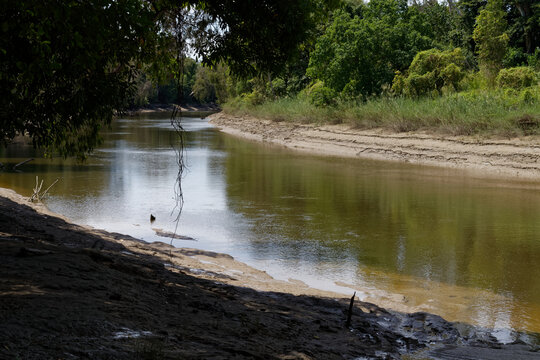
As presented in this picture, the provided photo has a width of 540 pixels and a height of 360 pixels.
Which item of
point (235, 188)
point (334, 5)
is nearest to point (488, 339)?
point (334, 5)

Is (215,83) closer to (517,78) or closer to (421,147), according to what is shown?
(421,147)

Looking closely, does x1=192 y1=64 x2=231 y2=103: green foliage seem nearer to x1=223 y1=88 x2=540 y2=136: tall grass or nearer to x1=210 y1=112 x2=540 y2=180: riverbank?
x1=210 y1=112 x2=540 y2=180: riverbank

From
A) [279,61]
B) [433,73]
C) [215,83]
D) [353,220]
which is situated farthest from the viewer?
[215,83]

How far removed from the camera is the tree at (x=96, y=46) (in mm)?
5508

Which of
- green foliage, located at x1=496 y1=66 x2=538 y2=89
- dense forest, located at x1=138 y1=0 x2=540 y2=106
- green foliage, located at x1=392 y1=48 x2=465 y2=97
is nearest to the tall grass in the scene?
green foliage, located at x1=392 y1=48 x2=465 y2=97

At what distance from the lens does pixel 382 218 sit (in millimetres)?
14523

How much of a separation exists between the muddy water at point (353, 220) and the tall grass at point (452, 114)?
3.08 meters

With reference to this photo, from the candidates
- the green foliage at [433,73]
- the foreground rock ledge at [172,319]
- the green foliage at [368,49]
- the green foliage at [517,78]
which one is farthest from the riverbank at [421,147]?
the foreground rock ledge at [172,319]

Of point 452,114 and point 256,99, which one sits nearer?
point 452,114

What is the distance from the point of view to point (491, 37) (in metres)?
32.8

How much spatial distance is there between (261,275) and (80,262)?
3350 millimetres

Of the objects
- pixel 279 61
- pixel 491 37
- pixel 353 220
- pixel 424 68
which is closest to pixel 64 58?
pixel 279 61

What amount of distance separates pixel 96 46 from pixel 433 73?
27181mm

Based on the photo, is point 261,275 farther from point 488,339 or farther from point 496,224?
point 496,224
